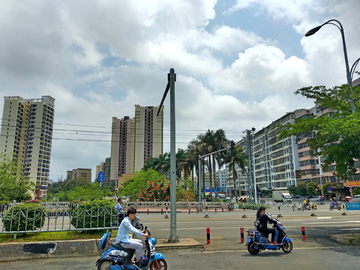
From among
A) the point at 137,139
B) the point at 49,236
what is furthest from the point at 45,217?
the point at 137,139

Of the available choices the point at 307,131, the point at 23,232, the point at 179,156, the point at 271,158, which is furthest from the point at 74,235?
the point at 271,158

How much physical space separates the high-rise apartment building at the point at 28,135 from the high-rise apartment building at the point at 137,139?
99.1 feet

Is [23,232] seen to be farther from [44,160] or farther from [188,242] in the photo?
A: [44,160]

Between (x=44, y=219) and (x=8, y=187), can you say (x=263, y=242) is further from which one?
(x=8, y=187)

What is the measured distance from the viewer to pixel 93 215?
9727 mm

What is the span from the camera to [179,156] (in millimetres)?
58781

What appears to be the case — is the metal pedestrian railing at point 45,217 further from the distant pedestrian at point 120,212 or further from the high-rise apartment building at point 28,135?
the high-rise apartment building at point 28,135

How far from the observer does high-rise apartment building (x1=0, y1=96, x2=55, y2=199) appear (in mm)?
110688

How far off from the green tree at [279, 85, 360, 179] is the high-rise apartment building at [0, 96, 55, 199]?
114m

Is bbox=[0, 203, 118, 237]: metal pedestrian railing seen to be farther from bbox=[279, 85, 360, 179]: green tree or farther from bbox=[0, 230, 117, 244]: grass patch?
bbox=[279, 85, 360, 179]: green tree

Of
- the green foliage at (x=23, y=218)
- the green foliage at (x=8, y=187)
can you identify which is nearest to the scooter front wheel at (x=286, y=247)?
the green foliage at (x=23, y=218)

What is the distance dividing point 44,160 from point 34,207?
12091 centimetres

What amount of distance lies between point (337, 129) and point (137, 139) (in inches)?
4682

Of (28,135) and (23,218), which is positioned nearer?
(23,218)
